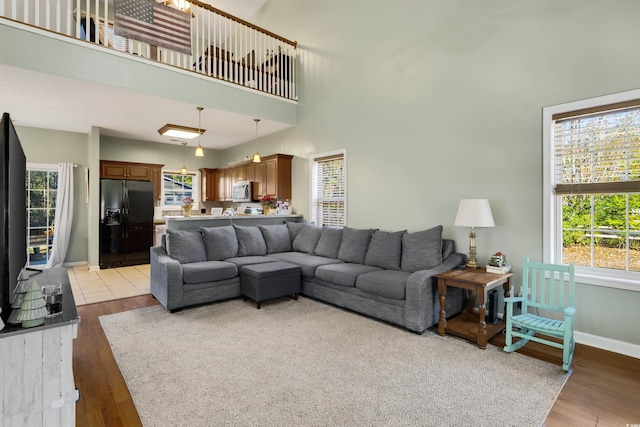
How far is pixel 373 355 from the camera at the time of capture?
2730 mm

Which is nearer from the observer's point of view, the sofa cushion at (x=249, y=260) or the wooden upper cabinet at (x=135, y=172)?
the sofa cushion at (x=249, y=260)

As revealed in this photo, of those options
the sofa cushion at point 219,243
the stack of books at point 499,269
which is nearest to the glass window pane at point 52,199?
the sofa cushion at point 219,243

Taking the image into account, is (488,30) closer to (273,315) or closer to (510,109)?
(510,109)

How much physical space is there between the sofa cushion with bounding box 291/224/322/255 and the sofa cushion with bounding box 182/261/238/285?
4.30ft

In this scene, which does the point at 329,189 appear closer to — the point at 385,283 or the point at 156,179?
the point at 385,283

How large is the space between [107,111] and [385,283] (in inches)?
200

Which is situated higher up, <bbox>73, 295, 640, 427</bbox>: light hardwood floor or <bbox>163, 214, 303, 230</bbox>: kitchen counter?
<bbox>163, 214, 303, 230</bbox>: kitchen counter

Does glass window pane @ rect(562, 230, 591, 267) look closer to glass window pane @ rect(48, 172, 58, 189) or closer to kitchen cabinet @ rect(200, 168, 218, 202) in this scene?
kitchen cabinet @ rect(200, 168, 218, 202)

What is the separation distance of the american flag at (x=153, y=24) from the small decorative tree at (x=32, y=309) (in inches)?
170

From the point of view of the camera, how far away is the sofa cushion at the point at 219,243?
177 inches

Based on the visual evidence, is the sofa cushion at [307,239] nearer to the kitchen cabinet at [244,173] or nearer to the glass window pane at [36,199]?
the kitchen cabinet at [244,173]

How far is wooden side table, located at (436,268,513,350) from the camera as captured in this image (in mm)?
2887

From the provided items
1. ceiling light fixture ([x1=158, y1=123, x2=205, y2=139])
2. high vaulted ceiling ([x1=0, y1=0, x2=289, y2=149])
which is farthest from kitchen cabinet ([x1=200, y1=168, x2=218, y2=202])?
ceiling light fixture ([x1=158, y1=123, x2=205, y2=139])

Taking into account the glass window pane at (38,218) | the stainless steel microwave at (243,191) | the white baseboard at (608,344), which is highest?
the stainless steel microwave at (243,191)
